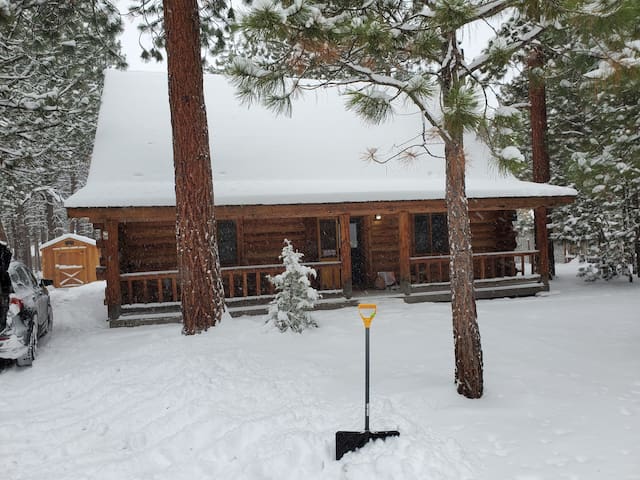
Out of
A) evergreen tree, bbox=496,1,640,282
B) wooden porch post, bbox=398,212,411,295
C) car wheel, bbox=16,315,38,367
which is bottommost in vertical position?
car wheel, bbox=16,315,38,367

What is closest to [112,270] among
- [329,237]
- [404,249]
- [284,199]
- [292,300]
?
[284,199]

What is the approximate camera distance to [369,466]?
3.50 m

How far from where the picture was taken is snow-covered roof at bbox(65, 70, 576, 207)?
10.4 metres

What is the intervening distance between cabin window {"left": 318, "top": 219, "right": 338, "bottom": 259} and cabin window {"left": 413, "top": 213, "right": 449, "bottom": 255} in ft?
8.07

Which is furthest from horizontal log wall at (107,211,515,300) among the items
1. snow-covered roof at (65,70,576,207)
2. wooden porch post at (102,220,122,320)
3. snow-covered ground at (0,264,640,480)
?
snow-covered ground at (0,264,640,480)

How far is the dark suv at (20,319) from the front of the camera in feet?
21.2


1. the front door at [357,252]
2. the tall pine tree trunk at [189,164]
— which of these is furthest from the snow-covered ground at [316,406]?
the front door at [357,252]

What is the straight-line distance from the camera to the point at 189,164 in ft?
25.5

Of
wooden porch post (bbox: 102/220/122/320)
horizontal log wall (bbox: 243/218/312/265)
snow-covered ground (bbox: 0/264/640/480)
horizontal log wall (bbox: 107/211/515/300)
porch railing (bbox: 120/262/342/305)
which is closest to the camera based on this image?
snow-covered ground (bbox: 0/264/640/480)

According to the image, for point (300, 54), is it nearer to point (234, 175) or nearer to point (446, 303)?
point (234, 175)

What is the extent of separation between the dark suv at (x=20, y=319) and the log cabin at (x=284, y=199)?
1.76 metres

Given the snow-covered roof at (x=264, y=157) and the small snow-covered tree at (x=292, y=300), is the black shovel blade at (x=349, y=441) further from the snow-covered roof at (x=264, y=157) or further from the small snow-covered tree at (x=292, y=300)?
the snow-covered roof at (x=264, y=157)

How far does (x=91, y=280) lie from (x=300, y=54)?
20785 mm

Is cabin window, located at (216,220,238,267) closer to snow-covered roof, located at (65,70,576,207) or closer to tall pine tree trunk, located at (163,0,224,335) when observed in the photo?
snow-covered roof, located at (65,70,576,207)
